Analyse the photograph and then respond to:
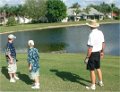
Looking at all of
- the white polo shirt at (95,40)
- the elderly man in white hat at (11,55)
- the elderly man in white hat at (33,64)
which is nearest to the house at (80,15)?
the elderly man in white hat at (11,55)

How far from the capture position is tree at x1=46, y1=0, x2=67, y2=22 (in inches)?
4653

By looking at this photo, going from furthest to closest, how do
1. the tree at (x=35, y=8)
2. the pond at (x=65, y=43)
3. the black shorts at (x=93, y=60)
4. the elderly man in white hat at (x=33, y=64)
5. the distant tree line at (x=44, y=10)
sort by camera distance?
the distant tree line at (x=44, y=10) < the tree at (x=35, y=8) < the pond at (x=65, y=43) < the elderly man in white hat at (x=33, y=64) < the black shorts at (x=93, y=60)

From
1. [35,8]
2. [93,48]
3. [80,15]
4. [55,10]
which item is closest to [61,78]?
[93,48]

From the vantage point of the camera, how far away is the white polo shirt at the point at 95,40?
413 inches

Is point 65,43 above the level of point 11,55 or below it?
below

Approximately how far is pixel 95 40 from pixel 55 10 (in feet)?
356

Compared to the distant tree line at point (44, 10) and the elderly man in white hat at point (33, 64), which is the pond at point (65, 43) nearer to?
the elderly man in white hat at point (33, 64)

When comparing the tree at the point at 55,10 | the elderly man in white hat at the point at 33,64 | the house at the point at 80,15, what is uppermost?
the elderly man in white hat at the point at 33,64

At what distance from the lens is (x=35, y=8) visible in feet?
383

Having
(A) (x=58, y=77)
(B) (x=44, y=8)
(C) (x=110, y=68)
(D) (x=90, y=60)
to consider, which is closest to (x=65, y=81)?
(A) (x=58, y=77)

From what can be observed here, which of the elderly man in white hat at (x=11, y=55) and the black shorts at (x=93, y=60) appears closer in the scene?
the black shorts at (x=93, y=60)

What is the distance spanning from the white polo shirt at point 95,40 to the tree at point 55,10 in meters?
107

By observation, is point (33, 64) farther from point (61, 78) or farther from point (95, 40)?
point (95, 40)

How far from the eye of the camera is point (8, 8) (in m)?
134
